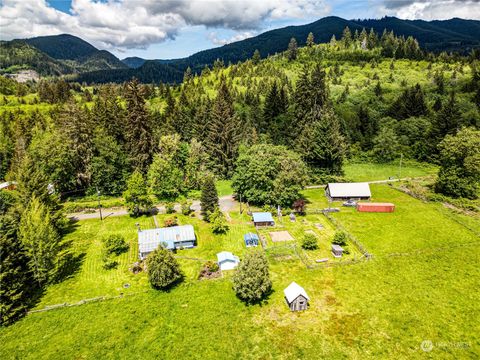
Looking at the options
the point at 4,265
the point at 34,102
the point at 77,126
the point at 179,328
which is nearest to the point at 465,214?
the point at 179,328

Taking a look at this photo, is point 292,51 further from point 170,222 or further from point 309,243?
point 309,243

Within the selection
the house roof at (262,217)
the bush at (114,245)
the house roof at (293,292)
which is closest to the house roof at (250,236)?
the house roof at (262,217)

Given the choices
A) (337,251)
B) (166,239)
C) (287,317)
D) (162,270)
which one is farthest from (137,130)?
(287,317)

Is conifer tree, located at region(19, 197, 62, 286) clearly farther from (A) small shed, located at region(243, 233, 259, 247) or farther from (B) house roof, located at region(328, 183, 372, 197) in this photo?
(B) house roof, located at region(328, 183, 372, 197)

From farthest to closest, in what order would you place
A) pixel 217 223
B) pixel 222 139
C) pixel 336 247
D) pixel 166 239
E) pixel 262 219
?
pixel 222 139
pixel 262 219
pixel 217 223
pixel 166 239
pixel 336 247

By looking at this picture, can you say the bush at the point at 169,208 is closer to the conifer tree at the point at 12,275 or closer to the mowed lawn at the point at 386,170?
the conifer tree at the point at 12,275

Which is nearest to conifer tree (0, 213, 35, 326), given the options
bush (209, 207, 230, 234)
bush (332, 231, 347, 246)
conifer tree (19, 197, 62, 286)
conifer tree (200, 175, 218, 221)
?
conifer tree (19, 197, 62, 286)
